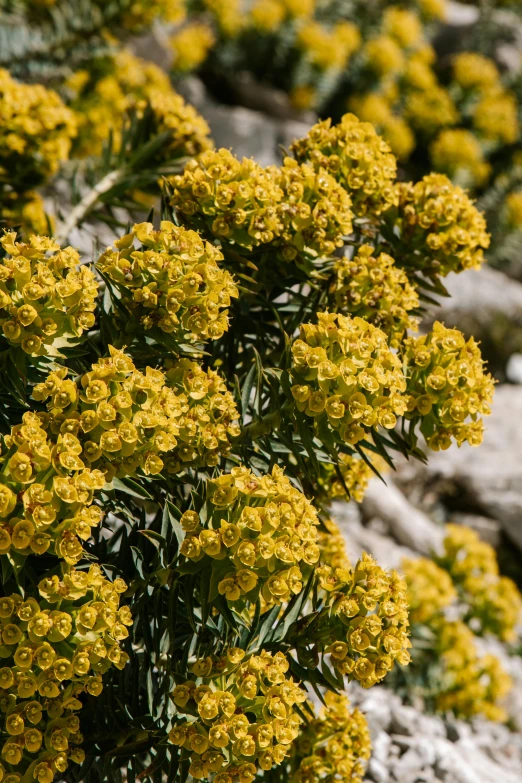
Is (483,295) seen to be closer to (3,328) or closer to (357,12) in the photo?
(357,12)

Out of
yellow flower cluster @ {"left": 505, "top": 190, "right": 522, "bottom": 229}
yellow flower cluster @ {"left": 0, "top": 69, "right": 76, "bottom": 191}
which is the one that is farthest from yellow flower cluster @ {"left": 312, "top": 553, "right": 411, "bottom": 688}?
yellow flower cluster @ {"left": 505, "top": 190, "right": 522, "bottom": 229}

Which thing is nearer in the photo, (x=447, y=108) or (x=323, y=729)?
(x=323, y=729)

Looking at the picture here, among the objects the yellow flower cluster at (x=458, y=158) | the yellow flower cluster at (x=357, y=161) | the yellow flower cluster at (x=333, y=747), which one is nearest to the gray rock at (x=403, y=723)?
the yellow flower cluster at (x=333, y=747)

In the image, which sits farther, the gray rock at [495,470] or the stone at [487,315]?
the stone at [487,315]

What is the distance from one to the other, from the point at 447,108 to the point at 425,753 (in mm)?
7703

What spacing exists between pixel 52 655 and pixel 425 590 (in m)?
3.03

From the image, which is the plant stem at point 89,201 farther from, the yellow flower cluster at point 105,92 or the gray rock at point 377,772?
the gray rock at point 377,772

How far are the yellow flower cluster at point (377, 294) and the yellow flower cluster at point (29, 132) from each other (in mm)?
1625

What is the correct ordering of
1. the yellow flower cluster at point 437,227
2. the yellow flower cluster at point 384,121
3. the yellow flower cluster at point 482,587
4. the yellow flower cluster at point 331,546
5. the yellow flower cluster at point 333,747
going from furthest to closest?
the yellow flower cluster at point 384,121 < the yellow flower cluster at point 482,587 < the yellow flower cluster at point 331,546 < the yellow flower cluster at point 437,227 < the yellow flower cluster at point 333,747

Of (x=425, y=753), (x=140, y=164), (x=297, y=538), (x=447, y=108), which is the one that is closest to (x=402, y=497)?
(x=425, y=753)

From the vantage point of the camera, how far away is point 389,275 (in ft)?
7.80

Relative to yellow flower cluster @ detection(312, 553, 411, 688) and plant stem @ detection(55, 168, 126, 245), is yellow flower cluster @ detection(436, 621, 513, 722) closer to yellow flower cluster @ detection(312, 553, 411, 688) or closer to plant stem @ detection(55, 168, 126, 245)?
yellow flower cluster @ detection(312, 553, 411, 688)

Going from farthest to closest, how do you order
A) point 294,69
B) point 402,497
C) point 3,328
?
point 294,69, point 402,497, point 3,328

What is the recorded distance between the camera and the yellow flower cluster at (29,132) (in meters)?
3.24
